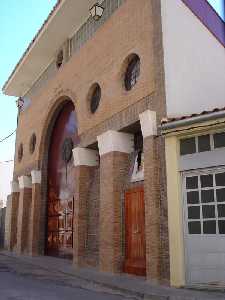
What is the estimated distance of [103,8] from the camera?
13219 millimetres

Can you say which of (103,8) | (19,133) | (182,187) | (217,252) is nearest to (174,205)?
(182,187)

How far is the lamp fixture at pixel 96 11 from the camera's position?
13.1 meters

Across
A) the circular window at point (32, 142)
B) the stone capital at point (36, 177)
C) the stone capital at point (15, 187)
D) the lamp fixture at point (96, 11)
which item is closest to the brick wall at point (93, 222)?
the stone capital at point (36, 177)

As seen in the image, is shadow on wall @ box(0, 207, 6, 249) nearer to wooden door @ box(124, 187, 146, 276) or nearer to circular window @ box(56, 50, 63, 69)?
circular window @ box(56, 50, 63, 69)

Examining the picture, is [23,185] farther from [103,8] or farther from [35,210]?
[103,8]

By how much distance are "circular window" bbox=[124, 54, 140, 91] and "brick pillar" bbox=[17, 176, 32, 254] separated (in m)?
9.53

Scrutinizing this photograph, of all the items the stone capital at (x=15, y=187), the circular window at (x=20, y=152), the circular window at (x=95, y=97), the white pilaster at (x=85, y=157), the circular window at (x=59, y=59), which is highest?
the circular window at (x=59, y=59)

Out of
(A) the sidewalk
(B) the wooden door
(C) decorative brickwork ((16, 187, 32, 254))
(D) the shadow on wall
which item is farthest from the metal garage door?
(D) the shadow on wall

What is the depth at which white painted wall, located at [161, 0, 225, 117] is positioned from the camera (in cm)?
976

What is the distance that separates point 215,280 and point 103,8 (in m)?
10.0

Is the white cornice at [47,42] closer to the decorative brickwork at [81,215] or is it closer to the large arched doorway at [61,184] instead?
the large arched doorway at [61,184]

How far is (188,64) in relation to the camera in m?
10.5

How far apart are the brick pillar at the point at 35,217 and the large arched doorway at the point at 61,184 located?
1.51 feet

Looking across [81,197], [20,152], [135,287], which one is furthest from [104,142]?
[20,152]
